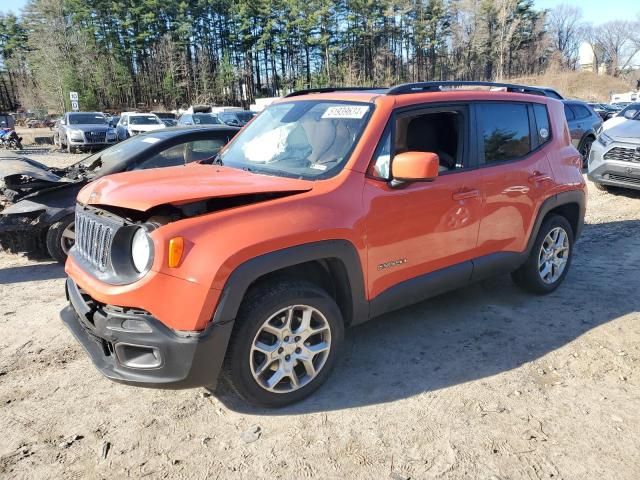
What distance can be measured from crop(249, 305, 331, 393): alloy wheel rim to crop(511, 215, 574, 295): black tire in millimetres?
2371

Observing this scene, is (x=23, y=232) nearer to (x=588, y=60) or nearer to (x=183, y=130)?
(x=183, y=130)

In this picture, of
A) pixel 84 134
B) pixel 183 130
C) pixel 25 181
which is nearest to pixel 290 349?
pixel 183 130

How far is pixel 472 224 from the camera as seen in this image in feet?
12.4

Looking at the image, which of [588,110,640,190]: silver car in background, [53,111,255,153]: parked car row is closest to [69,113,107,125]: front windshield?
[53,111,255,153]: parked car row

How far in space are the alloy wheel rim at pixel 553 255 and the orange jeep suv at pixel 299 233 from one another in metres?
0.41

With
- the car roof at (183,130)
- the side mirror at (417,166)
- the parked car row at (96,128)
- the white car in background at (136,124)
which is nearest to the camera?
the side mirror at (417,166)

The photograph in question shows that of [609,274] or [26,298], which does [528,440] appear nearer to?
[609,274]

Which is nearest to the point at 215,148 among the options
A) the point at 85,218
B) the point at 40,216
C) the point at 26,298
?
the point at 40,216

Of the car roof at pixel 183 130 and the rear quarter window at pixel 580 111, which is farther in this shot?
the rear quarter window at pixel 580 111

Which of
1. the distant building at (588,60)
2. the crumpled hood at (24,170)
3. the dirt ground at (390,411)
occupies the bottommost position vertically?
the dirt ground at (390,411)

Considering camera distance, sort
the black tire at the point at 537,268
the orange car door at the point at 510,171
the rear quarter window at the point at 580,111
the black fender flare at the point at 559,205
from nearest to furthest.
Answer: the orange car door at the point at 510,171 → the black fender flare at the point at 559,205 → the black tire at the point at 537,268 → the rear quarter window at the point at 580,111

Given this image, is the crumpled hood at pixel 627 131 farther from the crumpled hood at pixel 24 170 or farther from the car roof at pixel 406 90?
the crumpled hood at pixel 24 170

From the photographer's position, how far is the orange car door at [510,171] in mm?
3902

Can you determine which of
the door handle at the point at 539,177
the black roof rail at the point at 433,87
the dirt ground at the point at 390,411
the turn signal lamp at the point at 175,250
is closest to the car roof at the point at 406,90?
the black roof rail at the point at 433,87
